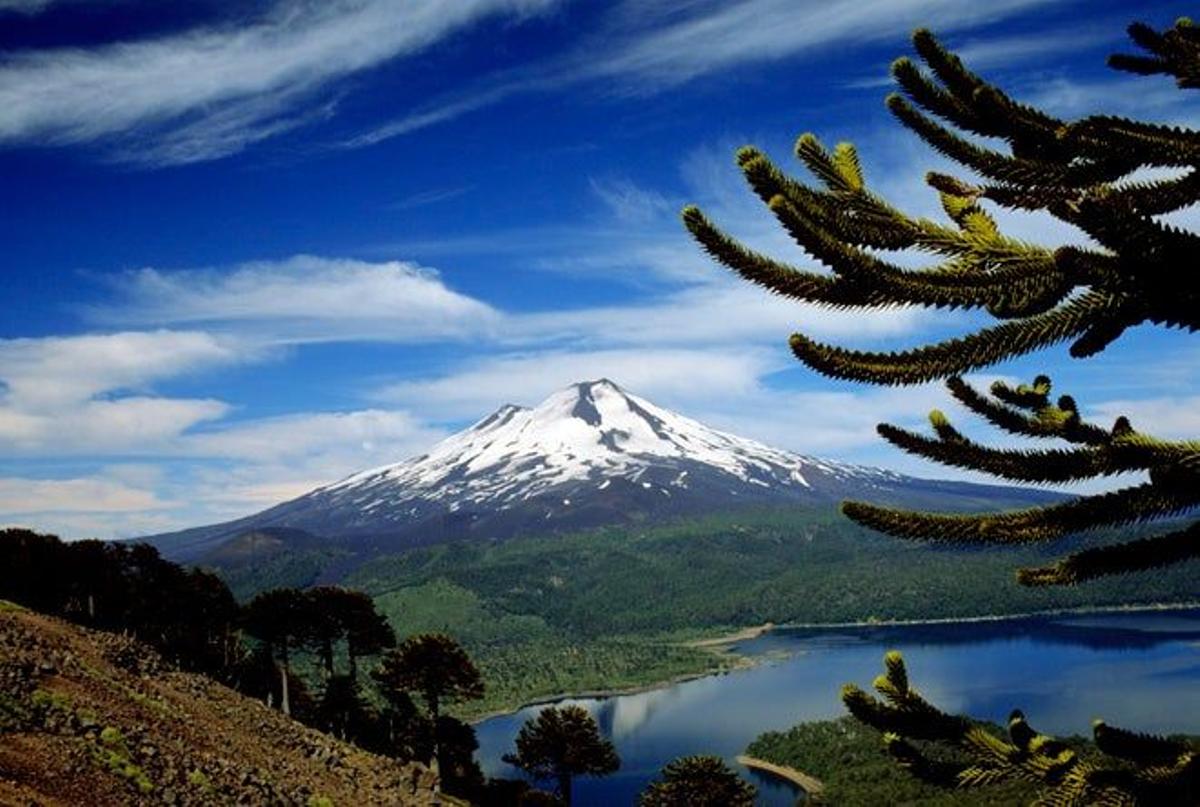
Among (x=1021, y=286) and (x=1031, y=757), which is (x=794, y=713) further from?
(x=1021, y=286)

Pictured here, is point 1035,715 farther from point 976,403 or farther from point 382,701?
point 976,403

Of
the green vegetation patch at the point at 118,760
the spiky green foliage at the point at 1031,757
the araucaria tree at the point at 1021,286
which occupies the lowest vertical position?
the green vegetation patch at the point at 118,760

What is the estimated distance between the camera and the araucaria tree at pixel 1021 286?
14.3 ft

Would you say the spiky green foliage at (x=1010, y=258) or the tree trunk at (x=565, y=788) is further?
the tree trunk at (x=565, y=788)

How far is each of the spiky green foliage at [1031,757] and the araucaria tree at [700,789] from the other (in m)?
48.9

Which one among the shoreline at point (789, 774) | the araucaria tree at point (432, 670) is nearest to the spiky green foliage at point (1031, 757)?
the araucaria tree at point (432, 670)

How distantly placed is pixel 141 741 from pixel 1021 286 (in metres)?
31.3

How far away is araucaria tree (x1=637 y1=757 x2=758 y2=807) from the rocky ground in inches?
590

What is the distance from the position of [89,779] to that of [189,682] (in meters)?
20.9

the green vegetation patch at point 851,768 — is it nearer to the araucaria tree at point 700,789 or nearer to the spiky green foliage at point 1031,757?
the araucaria tree at point 700,789

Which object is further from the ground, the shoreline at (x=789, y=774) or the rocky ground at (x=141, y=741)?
the rocky ground at (x=141, y=741)

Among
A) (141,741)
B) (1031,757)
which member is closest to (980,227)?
(1031,757)

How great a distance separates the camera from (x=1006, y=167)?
4785 mm

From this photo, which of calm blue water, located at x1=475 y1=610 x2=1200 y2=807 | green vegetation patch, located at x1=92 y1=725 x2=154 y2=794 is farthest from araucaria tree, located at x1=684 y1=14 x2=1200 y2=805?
calm blue water, located at x1=475 y1=610 x2=1200 y2=807
